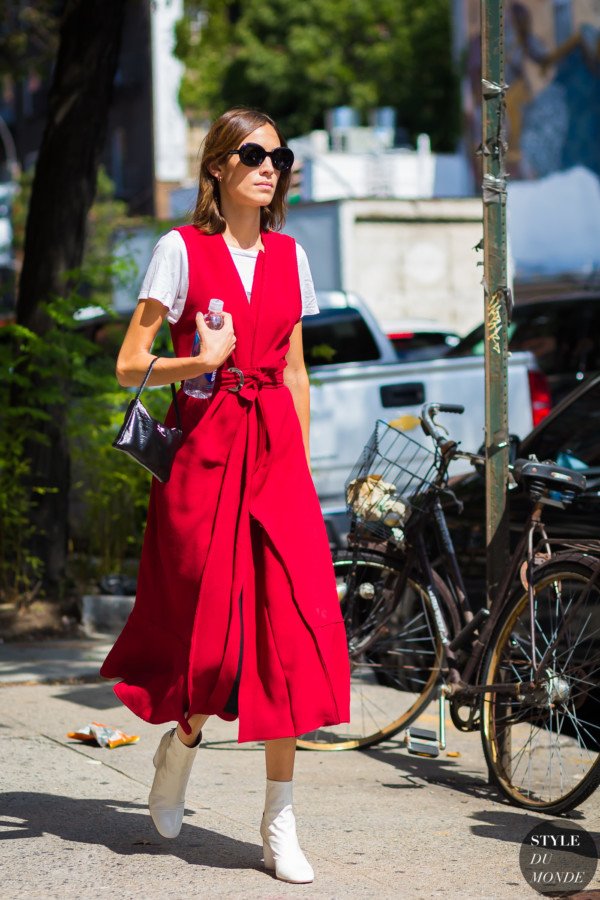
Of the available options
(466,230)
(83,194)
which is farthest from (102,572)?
(466,230)

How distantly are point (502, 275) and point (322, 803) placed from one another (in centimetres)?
198

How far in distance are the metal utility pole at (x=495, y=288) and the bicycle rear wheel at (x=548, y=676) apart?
0.31 meters

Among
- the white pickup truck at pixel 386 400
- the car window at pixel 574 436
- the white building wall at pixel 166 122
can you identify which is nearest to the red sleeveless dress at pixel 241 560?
the car window at pixel 574 436

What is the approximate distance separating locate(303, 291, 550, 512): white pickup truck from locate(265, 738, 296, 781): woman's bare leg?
479 centimetres

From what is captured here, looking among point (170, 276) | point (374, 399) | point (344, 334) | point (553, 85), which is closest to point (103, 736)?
point (170, 276)

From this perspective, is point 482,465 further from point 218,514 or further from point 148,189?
point 148,189

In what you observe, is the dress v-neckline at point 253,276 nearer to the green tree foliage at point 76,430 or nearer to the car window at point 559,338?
the green tree foliage at point 76,430

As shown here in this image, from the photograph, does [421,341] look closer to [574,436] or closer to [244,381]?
[574,436]

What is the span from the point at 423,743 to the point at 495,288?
5.58ft

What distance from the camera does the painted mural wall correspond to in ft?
100

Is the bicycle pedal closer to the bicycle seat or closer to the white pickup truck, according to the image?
the bicycle seat

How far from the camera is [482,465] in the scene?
5.44m

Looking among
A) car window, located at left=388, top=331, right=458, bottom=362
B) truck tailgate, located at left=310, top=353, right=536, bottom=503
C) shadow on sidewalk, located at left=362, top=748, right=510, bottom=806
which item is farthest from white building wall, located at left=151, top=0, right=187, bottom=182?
shadow on sidewalk, located at left=362, top=748, right=510, bottom=806

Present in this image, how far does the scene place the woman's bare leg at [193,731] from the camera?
404 centimetres
